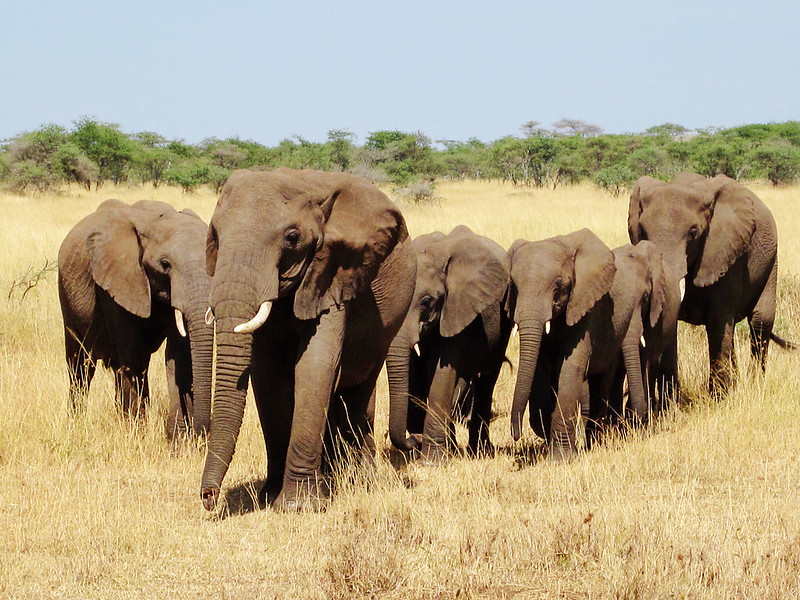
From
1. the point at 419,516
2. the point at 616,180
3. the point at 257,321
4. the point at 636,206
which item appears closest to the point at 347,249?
the point at 257,321

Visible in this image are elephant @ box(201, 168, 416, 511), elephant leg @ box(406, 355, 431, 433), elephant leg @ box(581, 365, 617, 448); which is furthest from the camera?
elephant leg @ box(406, 355, 431, 433)

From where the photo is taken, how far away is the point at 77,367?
→ 970cm

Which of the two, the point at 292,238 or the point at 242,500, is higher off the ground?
the point at 292,238

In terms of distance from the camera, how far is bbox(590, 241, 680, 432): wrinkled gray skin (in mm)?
9227

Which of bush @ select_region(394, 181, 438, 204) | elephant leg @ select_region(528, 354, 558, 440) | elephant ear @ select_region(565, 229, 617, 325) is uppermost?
elephant ear @ select_region(565, 229, 617, 325)

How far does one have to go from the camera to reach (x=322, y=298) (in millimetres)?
6480

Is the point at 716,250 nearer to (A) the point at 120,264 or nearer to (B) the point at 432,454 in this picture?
(B) the point at 432,454

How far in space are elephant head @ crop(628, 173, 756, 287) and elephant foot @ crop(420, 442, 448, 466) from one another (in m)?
2.93

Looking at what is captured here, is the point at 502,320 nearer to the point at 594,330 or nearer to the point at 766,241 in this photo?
the point at 594,330

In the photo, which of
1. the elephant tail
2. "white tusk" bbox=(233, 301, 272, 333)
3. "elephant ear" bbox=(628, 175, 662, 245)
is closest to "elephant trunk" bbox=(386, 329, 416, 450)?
"white tusk" bbox=(233, 301, 272, 333)

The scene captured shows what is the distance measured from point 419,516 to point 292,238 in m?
1.67

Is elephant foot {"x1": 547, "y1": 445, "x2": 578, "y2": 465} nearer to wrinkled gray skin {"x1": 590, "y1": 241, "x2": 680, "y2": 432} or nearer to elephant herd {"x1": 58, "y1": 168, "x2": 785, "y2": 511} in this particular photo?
elephant herd {"x1": 58, "y1": 168, "x2": 785, "y2": 511}

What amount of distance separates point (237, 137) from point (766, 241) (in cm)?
4567

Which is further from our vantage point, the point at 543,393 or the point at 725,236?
the point at 725,236
